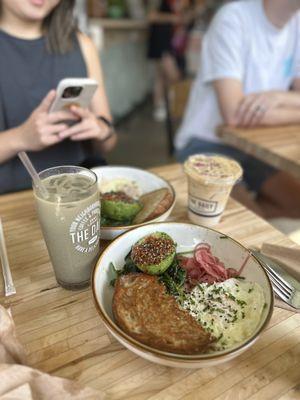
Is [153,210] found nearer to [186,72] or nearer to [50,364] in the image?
[50,364]

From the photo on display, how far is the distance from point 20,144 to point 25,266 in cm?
59

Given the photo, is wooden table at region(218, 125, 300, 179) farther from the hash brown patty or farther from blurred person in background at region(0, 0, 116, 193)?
the hash brown patty

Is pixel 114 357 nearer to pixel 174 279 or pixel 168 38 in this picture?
pixel 174 279

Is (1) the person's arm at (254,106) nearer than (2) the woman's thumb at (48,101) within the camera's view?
No

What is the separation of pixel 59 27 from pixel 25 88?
349mm

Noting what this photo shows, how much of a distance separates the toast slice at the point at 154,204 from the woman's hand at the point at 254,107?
89 cm

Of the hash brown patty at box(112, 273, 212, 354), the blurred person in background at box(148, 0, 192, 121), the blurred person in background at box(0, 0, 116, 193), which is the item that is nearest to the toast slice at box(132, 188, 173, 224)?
the hash brown patty at box(112, 273, 212, 354)

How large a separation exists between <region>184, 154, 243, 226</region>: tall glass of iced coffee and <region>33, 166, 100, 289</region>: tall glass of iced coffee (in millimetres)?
349

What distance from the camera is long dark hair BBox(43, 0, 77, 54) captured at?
1.55m

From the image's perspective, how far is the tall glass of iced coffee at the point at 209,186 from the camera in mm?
943

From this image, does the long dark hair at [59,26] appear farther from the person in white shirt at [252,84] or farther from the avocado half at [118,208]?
the avocado half at [118,208]

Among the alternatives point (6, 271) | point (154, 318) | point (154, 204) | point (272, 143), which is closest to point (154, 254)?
point (154, 318)

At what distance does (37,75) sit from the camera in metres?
1.52

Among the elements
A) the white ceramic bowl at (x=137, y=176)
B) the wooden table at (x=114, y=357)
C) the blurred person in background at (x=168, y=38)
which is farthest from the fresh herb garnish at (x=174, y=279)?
the blurred person in background at (x=168, y=38)
